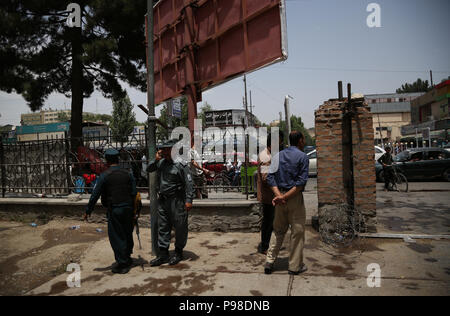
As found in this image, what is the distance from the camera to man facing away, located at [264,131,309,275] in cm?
380

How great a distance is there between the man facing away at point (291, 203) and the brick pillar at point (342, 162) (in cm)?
168

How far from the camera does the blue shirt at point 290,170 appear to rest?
3836mm

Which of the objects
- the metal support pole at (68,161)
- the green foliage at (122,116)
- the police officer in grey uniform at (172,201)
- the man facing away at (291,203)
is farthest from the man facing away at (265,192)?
the green foliage at (122,116)

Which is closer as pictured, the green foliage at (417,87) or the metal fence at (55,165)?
Answer: the metal fence at (55,165)

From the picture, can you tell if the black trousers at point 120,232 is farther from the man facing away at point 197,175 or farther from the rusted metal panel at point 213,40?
the rusted metal panel at point 213,40

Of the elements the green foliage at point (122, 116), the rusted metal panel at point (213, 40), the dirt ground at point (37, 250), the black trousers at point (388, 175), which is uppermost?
the green foliage at point (122, 116)

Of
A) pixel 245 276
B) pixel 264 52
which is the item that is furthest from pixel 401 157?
pixel 245 276

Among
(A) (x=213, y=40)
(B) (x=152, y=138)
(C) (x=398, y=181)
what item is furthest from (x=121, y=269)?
(C) (x=398, y=181)

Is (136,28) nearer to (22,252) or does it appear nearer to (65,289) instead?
(22,252)

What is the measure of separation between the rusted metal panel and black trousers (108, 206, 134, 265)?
3.77 metres

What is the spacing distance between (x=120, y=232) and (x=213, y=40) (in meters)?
4.78

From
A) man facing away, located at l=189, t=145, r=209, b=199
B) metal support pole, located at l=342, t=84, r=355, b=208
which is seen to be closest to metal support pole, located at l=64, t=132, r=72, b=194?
man facing away, located at l=189, t=145, r=209, b=199

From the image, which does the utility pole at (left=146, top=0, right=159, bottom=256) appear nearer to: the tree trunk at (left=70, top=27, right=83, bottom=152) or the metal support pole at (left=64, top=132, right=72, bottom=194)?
the metal support pole at (left=64, top=132, right=72, bottom=194)

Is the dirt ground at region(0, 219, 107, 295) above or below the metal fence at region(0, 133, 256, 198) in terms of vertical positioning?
→ below
